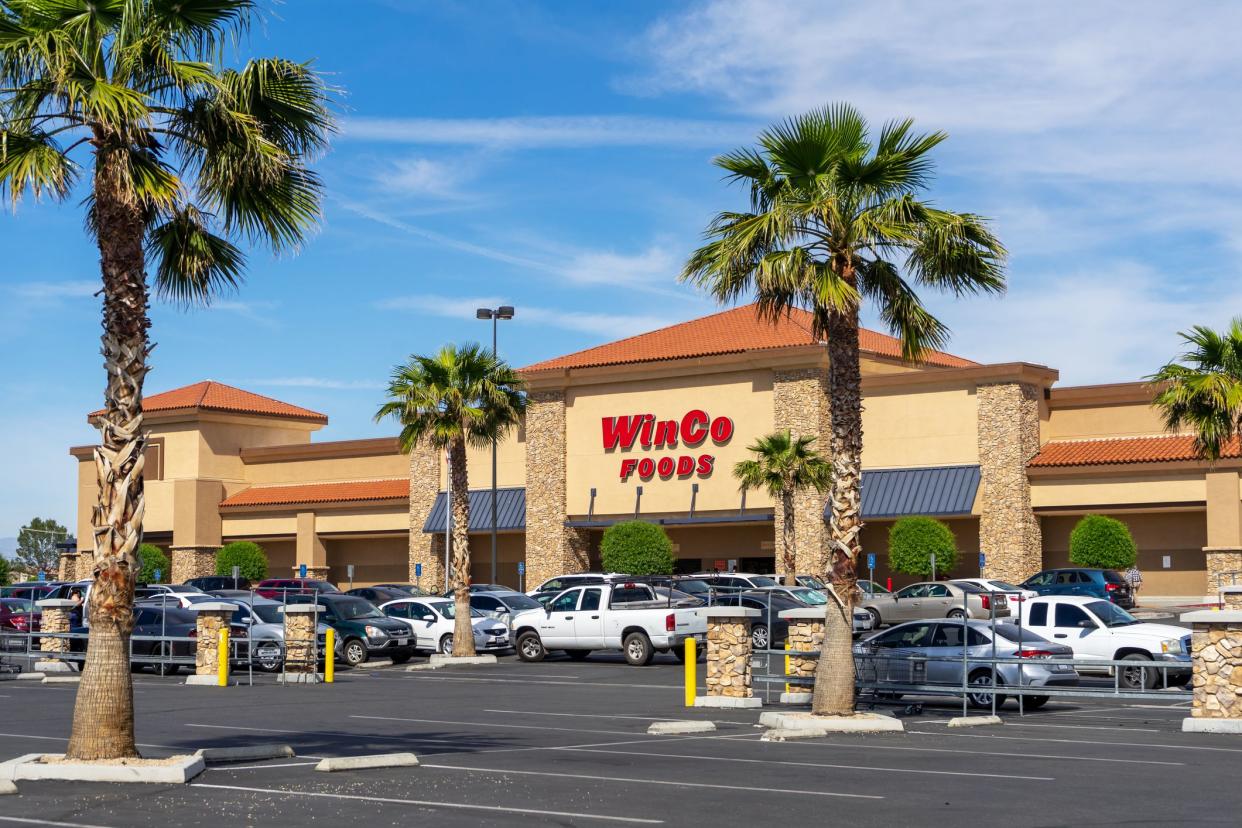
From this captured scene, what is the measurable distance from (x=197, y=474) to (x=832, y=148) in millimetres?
55940

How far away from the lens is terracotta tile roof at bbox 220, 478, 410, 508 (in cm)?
6800

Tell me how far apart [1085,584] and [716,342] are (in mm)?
19468

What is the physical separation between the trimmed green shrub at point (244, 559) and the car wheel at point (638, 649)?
132 feet

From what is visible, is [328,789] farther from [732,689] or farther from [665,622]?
[665,622]

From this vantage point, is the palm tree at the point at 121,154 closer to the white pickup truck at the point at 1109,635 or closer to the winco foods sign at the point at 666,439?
the white pickup truck at the point at 1109,635

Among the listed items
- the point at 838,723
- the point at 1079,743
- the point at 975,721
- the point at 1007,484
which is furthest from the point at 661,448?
the point at 1079,743

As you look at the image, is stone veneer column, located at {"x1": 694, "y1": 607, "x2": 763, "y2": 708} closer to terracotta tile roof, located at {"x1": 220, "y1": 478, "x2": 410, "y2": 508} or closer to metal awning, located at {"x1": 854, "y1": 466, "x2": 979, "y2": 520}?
metal awning, located at {"x1": 854, "y1": 466, "x2": 979, "y2": 520}

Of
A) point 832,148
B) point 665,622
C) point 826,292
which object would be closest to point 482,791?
point 826,292

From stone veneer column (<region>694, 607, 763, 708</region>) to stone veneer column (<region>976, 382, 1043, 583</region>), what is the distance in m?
30.8

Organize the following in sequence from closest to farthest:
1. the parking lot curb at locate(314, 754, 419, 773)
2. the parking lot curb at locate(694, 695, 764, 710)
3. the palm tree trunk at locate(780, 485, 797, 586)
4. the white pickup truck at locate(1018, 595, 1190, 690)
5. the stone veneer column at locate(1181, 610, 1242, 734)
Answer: the parking lot curb at locate(314, 754, 419, 773)
the stone veneer column at locate(1181, 610, 1242, 734)
the parking lot curb at locate(694, 695, 764, 710)
the white pickup truck at locate(1018, 595, 1190, 690)
the palm tree trunk at locate(780, 485, 797, 586)

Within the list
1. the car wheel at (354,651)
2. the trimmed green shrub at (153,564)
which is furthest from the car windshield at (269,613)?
the trimmed green shrub at (153,564)

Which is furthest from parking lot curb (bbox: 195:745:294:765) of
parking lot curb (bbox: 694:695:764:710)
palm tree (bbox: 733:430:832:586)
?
palm tree (bbox: 733:430:832:586)

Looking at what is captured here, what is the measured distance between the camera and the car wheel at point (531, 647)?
116 feet

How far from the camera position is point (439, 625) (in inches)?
1478
